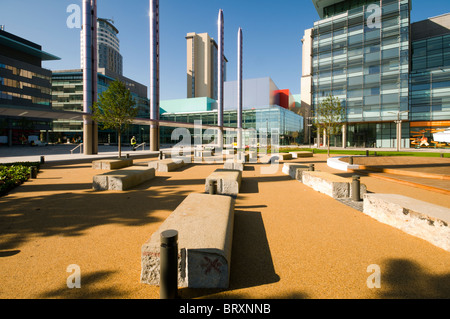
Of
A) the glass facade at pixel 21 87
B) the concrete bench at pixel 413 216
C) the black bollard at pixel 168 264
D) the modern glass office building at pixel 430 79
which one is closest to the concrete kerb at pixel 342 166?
the concrete bench at pixel 413 216

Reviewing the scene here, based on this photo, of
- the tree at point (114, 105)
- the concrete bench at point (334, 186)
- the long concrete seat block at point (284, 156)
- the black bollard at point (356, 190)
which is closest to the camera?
the black bollard at point (356, 190)

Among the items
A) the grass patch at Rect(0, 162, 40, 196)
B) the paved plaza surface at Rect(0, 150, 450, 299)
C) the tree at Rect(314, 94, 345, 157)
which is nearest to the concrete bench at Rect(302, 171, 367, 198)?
the paved plaza surface at Rect(0, 150, 450, 299)

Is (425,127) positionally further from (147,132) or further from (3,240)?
(147,132)

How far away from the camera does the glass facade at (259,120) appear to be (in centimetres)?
6447

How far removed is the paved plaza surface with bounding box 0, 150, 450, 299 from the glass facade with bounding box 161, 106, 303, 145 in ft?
195

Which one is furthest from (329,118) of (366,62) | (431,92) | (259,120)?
(259,120)

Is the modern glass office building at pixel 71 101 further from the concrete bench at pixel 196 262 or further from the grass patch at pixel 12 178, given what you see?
the concrete bench at pixel 196 262

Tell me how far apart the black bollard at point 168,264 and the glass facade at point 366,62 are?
52.4m

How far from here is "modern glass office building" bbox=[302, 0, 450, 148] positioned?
43.6 m

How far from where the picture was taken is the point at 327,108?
73.3 ft

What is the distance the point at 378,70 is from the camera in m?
45.2
